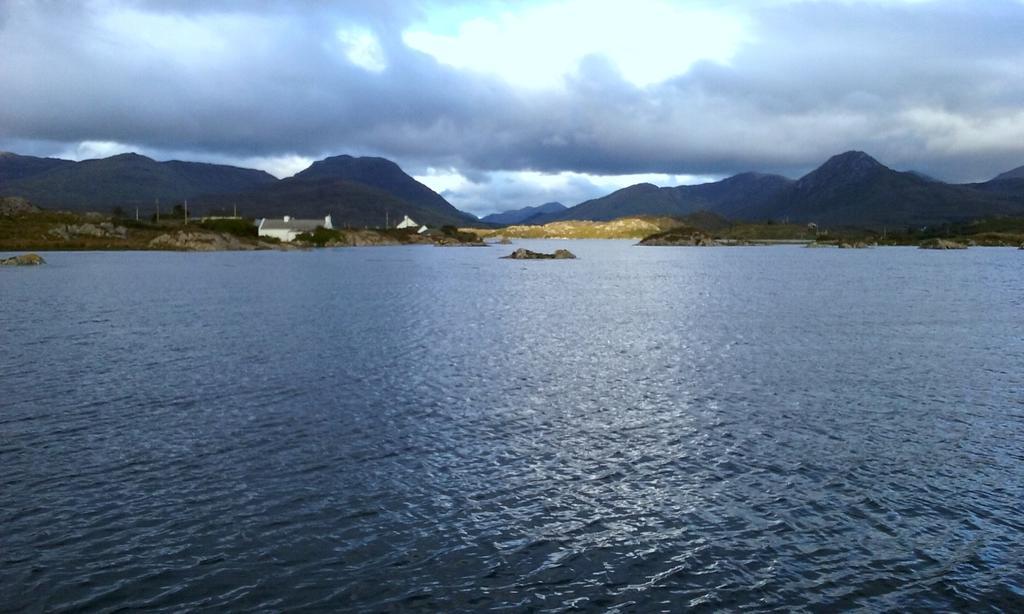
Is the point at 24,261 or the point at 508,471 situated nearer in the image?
the point at 508,471

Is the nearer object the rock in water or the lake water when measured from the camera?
the lake water

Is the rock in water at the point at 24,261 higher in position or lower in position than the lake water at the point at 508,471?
higher

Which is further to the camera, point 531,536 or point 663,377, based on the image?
point 663,377

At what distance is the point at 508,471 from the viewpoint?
23672 mm

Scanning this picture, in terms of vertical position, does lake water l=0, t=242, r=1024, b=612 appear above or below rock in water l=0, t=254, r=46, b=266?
below

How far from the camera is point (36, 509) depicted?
19.8 meters

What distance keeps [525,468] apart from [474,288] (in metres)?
80.3

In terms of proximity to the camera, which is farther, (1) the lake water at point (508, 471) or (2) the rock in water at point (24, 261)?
(2) the rock in water at point (24, 261)

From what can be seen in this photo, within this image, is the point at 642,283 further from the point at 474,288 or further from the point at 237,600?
the point at 237,600

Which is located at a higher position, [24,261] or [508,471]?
[24,261]

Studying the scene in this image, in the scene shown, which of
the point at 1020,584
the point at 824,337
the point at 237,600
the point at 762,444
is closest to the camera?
the point at 237,600

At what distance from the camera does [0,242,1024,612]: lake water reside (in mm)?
16250

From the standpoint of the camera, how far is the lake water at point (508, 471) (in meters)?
16.2

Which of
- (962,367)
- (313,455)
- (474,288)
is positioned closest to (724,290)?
(474,288)
